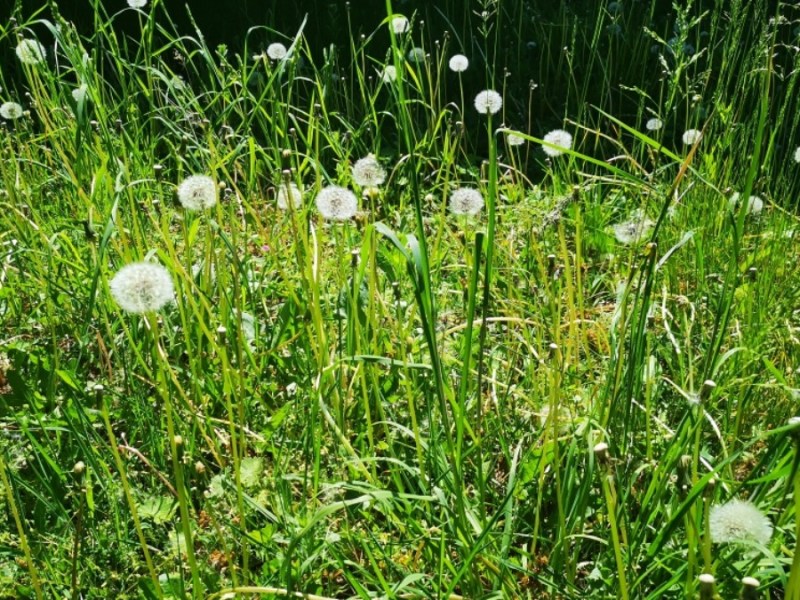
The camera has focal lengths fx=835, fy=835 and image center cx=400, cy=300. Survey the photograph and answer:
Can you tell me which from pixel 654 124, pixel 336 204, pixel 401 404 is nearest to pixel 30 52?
pixel 336 204

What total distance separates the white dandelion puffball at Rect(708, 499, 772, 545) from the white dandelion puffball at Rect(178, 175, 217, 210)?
3.11 feet

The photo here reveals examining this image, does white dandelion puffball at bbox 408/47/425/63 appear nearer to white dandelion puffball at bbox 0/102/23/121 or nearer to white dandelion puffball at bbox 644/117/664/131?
white dandelion puffball at bbox 644/117/664/131

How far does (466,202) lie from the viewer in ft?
5.32

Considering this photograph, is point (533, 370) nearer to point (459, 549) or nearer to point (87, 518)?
point (459, 549)

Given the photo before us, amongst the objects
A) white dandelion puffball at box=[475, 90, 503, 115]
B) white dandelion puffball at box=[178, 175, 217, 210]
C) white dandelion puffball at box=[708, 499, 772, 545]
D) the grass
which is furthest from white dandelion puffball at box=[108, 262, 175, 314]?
white dandelion puffball at box=[475, 90, 503, 115]

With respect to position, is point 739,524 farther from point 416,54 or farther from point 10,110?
point 10,110

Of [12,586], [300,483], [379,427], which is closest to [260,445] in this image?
[300,483]

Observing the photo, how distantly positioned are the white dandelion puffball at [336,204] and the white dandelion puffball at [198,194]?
0.64 ft

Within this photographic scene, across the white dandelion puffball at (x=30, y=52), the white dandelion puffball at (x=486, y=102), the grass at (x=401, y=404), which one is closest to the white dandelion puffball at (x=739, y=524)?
the grass at (x=401, y=404)

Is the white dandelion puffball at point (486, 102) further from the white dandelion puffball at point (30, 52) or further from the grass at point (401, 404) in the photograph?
the white dandelion puffball at point (30, 52)

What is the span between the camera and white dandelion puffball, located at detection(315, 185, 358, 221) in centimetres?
154

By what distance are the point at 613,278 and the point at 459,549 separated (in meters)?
1.19

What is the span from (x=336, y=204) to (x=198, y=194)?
0.25 m

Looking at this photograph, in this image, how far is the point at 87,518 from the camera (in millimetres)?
1412
